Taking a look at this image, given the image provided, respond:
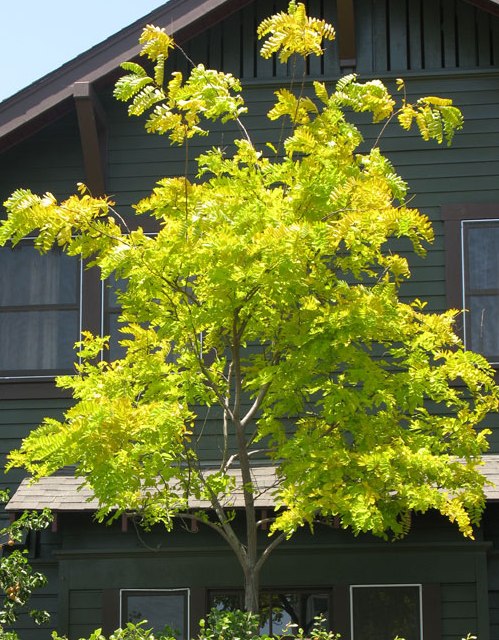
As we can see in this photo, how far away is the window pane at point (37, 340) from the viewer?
1380 cm

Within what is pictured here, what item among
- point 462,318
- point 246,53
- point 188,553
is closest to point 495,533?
point 462,318

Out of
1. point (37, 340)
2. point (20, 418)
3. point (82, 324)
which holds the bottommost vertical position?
point (20, 418)

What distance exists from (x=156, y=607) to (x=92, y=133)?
4963 millimetres

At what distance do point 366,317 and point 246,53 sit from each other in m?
5.31

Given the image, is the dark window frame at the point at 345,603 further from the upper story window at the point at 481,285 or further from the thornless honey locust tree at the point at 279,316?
the upper story window at the point at 481,285

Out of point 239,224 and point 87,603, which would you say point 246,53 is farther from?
point 87,603

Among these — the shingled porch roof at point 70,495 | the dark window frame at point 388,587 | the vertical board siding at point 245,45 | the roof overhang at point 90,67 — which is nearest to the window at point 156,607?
the shingled porch roof at point 70,495

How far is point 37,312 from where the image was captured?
13984 mm

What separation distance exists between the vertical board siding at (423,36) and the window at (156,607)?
6000 mm

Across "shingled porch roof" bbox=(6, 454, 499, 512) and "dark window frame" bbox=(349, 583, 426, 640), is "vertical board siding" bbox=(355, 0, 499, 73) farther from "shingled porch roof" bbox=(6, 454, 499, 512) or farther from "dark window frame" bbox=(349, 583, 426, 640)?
"dark window frame" bbox=(349, 583, 426, 640)

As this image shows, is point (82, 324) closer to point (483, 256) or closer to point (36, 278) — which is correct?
point (36, 278)

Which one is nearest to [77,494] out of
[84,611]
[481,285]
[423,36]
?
[84,611]

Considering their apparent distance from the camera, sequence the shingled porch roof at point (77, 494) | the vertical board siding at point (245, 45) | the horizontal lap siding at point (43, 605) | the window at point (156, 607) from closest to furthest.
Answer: the shingled porch roof at point (77, 494)
the window at point (156, 607)
the horizontal lap siding at point (43, 605)
the vertical board siding at point (245, 45)

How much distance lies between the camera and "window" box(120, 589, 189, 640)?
504 inches
